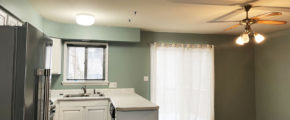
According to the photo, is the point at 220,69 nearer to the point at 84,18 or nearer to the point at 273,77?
the point at 273,77

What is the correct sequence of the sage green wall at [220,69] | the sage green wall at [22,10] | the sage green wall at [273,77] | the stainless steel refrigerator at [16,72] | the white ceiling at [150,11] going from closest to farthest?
the stainless steel refrigerator at [16,72] → the sage green wall at [22,10] → the white ceiling at [150,11] → the sage green wall at [273,77] → the sage green wall at [220,69]

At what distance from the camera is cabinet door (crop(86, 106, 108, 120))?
3516 mm

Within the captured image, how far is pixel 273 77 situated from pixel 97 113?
12.1ft

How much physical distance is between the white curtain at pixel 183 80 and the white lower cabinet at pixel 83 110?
1.13 m

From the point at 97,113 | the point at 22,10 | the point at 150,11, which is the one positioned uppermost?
the point at 150,11

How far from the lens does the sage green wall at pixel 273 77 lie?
3996 mm

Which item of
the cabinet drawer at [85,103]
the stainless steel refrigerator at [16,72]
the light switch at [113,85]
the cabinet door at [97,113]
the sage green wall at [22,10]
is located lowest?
the cabinet door at [97,113]

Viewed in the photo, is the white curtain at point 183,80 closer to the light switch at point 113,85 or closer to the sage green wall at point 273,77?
the light switch at point 113,85

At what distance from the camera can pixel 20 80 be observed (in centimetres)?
131

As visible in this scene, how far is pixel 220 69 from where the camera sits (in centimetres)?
468

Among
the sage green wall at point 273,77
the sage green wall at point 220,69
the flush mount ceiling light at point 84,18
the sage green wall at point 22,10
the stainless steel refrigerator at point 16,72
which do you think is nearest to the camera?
the stainless steel refrigerator at point 16,72

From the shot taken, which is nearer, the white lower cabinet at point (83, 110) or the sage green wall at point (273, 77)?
the white lower cabinet at point (83, 110)

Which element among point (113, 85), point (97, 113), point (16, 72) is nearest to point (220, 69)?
point (113, 85)

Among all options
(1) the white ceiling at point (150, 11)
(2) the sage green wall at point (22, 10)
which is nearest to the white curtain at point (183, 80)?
(1) the white ceiling at point (150, 11)
